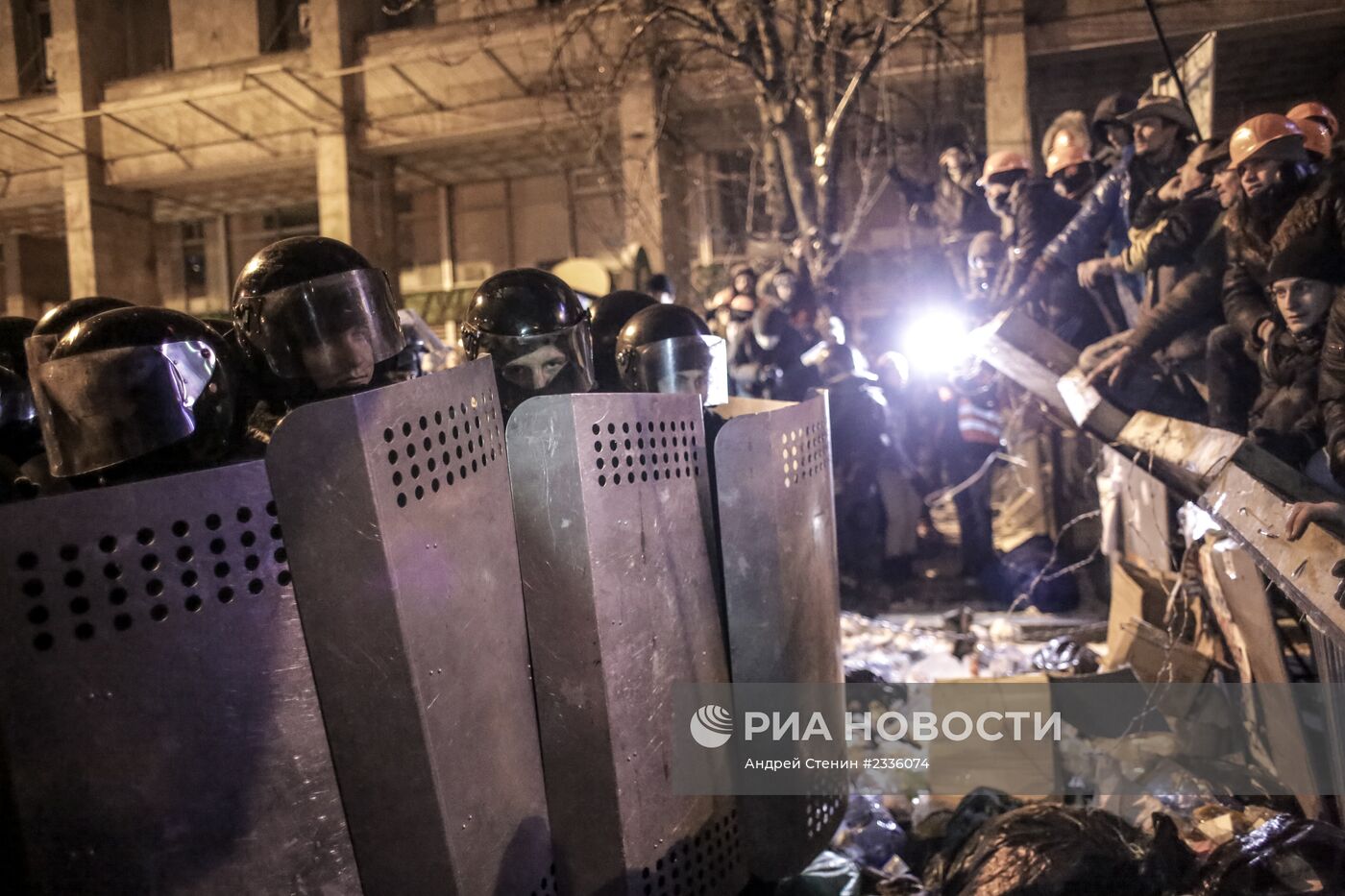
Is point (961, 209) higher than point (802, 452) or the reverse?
higher

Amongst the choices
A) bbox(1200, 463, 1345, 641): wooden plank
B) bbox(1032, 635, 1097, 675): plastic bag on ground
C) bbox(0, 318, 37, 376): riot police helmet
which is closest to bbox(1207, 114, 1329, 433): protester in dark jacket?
bbox(1200, 463, 1345, 641): wooden plank

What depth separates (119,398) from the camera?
1891 mm

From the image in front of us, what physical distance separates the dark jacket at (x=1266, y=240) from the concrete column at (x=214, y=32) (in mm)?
15683

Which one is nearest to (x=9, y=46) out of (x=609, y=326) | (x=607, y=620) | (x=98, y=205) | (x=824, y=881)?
(x=609, y=326)

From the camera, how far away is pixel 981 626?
547 cm

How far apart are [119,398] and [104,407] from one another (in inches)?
1.7

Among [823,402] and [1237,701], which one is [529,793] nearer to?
[823,402]

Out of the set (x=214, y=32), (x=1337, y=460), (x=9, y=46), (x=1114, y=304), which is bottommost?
(x=1337, y=460)

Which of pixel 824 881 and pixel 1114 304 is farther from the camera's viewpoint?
pixel 1114 304

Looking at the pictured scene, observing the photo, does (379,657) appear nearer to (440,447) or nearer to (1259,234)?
(440,447)

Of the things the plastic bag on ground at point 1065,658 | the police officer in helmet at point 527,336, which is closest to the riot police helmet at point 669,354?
the police officer in helmet at point 527,336

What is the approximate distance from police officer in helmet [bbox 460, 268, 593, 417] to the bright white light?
4.61m

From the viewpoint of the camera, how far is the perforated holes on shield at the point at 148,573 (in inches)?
55.8

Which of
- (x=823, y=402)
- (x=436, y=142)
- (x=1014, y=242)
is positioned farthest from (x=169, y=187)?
(x=823, y=402)
